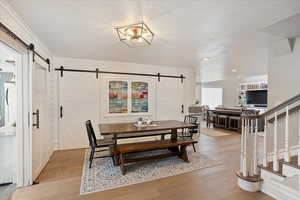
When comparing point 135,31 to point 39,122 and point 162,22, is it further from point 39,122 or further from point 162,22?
point 39,122

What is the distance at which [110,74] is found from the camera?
4.13 m

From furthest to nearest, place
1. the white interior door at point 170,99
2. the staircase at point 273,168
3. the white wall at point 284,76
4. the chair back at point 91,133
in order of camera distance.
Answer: the white interior door at point 170,99 < the chair back at point 91,133 < the white wall at point 284,76 < the staircase at point 273,168

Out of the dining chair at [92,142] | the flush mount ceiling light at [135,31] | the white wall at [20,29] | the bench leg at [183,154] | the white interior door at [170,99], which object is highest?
the flush mount ceiling light at [135,31]

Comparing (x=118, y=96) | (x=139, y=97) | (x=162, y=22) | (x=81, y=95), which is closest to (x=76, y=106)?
(x=81, y=95)

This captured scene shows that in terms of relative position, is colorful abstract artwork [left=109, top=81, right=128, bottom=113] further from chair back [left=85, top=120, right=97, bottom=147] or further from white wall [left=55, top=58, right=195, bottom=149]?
chair back [left=85, top=120, right=97, bottom=147]

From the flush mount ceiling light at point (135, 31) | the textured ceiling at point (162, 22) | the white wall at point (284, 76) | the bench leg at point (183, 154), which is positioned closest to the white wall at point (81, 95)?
the textured ceiling at point (162, 22)

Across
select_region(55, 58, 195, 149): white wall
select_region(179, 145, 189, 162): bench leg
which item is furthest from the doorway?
select_region(179, 145, 189, 162): bench leg

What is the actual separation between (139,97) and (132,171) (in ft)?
7.32

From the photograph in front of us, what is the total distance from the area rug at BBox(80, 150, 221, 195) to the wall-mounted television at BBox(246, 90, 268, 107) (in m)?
6.50

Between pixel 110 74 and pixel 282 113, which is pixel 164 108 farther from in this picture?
pixel 282 113

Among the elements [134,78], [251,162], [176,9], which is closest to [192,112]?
[134,78]

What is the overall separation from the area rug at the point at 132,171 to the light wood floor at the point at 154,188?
0.36ft

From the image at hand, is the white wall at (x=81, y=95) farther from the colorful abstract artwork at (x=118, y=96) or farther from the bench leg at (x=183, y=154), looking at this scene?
the bench leg at (x=183, y=154)

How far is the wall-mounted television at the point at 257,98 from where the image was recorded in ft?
25.3
